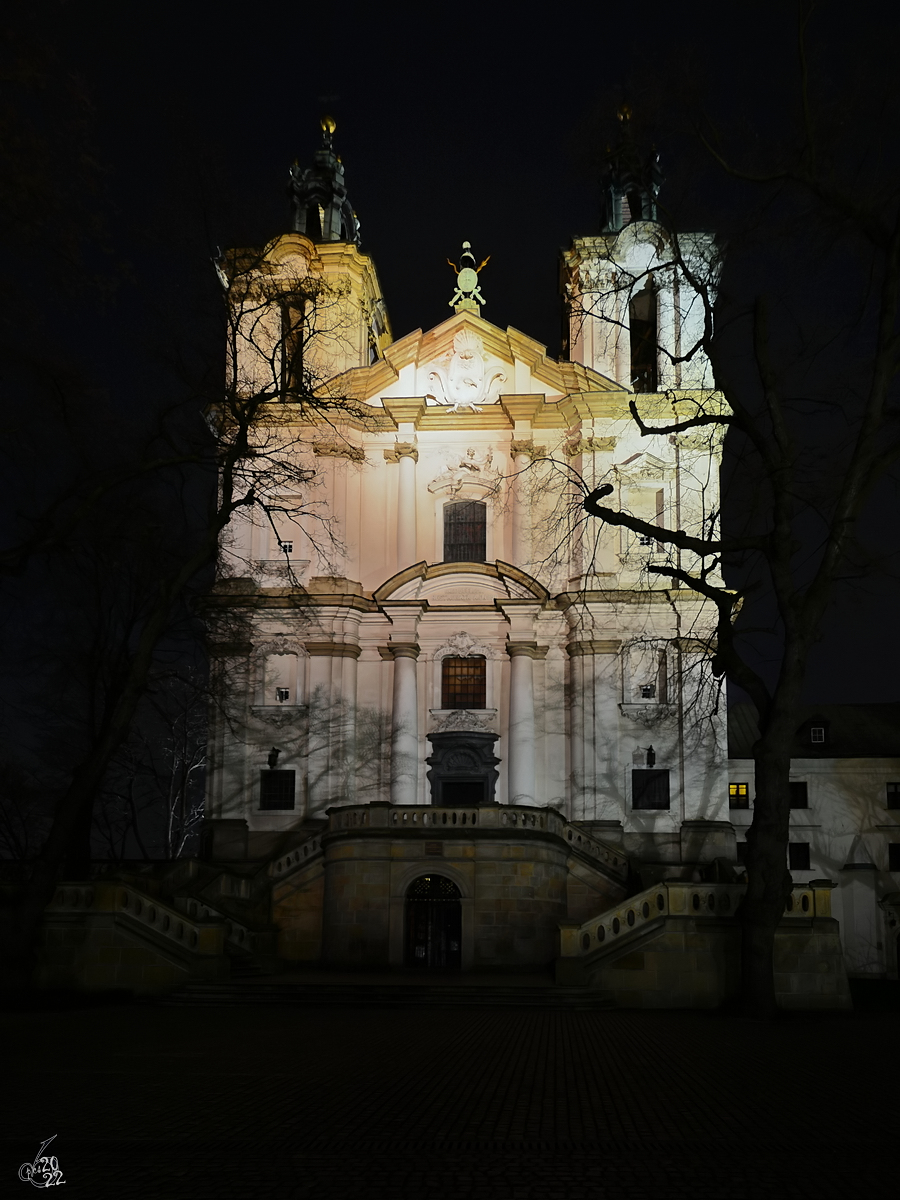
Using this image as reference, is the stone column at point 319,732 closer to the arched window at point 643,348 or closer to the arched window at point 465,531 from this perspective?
the arched window at point 465,531

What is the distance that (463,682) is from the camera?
37.2 meters

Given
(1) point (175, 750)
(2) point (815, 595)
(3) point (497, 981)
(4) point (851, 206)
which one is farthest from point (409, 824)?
(1) point (175, 750)

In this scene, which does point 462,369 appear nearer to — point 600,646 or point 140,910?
point 600,646

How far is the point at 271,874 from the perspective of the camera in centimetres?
3028

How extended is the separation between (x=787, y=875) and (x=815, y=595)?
438 centimetres

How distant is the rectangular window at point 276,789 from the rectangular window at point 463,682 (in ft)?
15.7

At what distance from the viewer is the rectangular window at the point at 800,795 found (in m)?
43.9

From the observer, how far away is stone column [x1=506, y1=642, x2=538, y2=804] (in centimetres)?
3541

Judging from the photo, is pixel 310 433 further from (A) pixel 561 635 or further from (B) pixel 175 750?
(B) pixel 175 750

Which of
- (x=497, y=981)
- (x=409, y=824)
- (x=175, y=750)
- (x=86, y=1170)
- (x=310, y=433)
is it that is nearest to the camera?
(x=86, y=1170)

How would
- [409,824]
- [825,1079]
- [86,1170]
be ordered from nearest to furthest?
[86,1170], [825,1079], [409,824]

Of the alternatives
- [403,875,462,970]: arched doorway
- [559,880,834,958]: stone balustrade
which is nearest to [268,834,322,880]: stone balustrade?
[403,875,462,970]: arched doorway

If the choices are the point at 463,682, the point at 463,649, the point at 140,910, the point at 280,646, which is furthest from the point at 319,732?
the point at 140,910

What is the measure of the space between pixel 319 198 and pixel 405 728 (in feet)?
61.3
